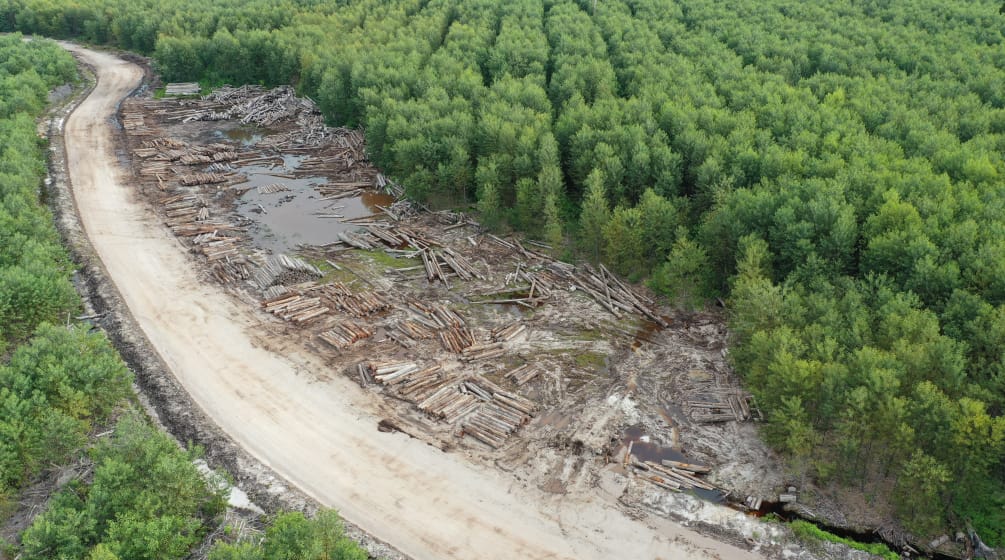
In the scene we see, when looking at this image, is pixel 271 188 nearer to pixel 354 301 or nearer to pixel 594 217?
pixel 354 301

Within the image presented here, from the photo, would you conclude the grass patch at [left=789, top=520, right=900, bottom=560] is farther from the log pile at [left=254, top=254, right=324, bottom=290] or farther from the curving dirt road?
the log pile at [left=254, top=254, right=324, bottom=290]

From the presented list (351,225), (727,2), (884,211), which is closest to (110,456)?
(351,225)

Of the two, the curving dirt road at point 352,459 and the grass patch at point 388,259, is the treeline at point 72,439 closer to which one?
the curving dirt road at point 352,459

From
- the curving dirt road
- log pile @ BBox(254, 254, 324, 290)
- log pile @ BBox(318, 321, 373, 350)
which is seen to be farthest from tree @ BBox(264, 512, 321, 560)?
log pile @ BBox(254, 254, 324, 290)

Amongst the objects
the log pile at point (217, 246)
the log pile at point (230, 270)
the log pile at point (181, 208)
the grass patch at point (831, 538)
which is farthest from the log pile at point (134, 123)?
the grass patch at point (831, 538)

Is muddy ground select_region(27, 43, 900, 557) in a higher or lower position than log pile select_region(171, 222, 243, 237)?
higher

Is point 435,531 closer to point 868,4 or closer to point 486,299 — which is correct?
point 486,299

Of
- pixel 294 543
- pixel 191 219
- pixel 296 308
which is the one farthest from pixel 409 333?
pixel 191 219
